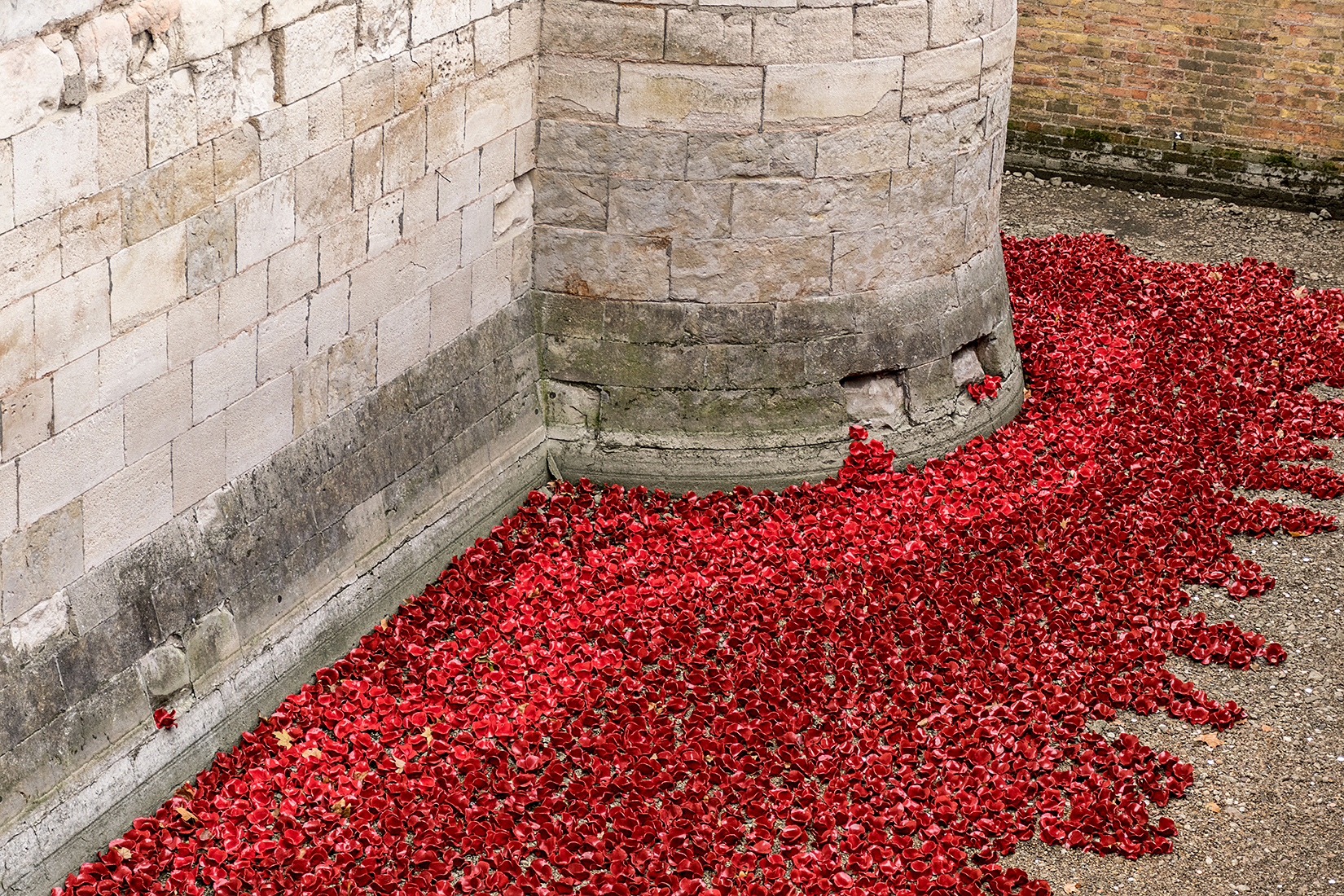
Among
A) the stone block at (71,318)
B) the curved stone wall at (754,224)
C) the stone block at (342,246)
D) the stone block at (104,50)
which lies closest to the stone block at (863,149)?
the curved stone wall at (754,224)

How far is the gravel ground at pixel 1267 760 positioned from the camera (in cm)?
551

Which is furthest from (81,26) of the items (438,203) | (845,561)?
(845,561)

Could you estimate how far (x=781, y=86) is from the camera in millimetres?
7414

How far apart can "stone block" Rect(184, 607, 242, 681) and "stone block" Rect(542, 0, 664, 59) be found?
10.4 feet

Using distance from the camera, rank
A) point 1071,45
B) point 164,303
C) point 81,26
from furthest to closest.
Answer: point 1071,45
point 164,303
point 81,26

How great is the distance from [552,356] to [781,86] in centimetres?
178

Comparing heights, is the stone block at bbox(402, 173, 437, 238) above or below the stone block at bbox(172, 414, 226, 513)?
above

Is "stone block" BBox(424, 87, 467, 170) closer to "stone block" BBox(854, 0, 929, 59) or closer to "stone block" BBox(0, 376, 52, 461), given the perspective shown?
"stone block" BBox(854, 0, 929, 59)

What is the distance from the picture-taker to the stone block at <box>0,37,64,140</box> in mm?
4520

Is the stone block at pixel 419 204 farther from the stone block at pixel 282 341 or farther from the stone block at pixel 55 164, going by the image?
the stone block at pixel 55 164

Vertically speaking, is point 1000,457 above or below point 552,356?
below

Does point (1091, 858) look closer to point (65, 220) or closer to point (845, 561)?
point (845, 561)

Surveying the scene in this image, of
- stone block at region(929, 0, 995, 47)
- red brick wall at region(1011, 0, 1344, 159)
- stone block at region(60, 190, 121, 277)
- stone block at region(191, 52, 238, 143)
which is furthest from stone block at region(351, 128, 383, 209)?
red brick wall at region(1011, 0, 1344, 159)

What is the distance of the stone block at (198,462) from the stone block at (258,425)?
4cm
